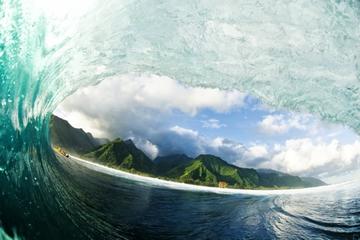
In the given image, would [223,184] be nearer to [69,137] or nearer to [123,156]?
[123,156]

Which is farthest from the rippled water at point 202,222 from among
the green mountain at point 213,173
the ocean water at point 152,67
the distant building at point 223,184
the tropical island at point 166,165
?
the green mountain at point 213,173

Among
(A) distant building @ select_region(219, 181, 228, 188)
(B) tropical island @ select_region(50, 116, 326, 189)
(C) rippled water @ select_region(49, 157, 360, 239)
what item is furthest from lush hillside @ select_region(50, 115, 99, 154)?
(C) rippled water @ select_region(49, 157, 360, 239)

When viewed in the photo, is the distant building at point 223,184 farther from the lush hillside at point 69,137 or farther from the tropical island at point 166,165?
the lush hillside at point 69,137

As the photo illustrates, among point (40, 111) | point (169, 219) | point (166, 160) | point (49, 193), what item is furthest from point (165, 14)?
point (166, 160)

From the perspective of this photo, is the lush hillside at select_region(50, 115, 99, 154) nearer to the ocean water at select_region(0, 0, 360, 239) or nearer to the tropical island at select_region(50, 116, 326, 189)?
the tropical island at select_region(50, 116, 326, 189)

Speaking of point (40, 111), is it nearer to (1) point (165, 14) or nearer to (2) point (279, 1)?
(1) point (165, 14)
